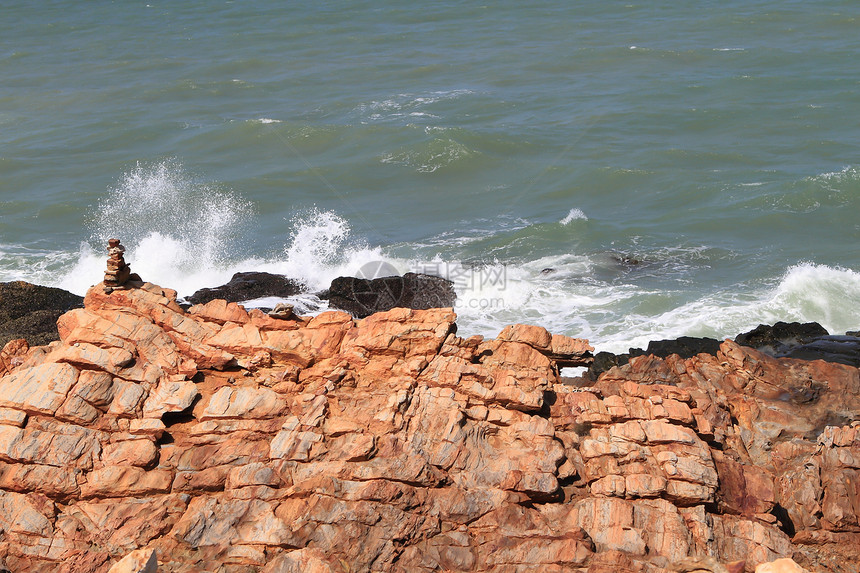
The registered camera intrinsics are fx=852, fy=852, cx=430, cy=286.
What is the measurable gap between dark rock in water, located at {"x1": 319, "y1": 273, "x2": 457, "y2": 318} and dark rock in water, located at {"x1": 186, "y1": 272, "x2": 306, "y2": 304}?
1420 millimetres

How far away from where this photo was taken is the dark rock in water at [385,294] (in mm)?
27375

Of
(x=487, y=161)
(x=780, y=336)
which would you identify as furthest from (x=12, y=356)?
(x=487, y=161)

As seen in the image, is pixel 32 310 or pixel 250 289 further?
→ pixel 250 289

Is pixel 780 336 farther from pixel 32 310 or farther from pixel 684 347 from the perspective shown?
pixel 32 310

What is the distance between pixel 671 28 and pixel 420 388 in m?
54.8

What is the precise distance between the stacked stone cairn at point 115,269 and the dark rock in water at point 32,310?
5836 millimetres

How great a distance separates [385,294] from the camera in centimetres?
2759

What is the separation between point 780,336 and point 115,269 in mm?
17774

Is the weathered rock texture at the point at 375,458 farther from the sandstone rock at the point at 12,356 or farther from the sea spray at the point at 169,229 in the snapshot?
the sea spray at the point at 169,229

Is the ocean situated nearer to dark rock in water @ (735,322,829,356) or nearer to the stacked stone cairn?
dark rock in water @ (735,322,829,356)

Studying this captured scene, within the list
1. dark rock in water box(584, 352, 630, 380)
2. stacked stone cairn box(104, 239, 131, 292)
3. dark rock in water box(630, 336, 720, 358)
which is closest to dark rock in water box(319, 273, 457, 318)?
dark rock in water box(584, 352, 630, 380)

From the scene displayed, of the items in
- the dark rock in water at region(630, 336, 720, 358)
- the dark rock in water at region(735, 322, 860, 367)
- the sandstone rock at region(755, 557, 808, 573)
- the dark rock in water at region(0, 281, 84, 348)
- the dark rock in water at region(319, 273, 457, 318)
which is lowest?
the dark rock in water at region(735, 322, 860, 367)

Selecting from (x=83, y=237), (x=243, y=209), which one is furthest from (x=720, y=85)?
(x=83, y=237)

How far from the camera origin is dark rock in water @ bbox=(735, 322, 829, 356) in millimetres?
23750
